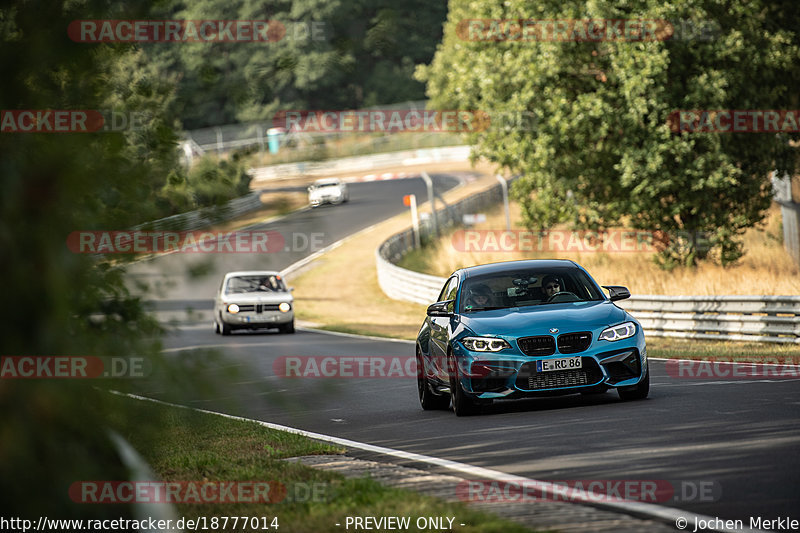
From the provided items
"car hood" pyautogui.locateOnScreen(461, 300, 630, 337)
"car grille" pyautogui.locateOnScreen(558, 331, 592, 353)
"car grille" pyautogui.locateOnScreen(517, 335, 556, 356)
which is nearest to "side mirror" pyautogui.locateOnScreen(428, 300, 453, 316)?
"car hood" pyautogui.locateOnScreen(461, 300, 630, 337)

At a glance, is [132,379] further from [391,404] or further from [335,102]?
[335,102]

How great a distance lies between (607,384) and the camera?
1189 cm

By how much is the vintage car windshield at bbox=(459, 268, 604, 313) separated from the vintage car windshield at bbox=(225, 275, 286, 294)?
56.3 ft

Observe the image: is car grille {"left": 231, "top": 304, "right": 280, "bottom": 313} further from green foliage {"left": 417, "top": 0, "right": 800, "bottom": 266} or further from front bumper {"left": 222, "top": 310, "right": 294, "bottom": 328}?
green foliage {"left": 417, "top": 0, "right": 800, "bottom": 266}

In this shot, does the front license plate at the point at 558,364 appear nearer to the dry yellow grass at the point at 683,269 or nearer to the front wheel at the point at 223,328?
the dry yellow grass at the point at 683,269

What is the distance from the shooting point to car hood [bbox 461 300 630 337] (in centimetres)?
1194

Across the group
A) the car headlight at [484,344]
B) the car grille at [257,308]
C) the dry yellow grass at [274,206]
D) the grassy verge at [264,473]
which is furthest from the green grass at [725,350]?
the dry yellow grass at [274,206]

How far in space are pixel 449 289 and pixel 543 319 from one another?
2.50 metres

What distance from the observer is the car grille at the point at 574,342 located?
11836 millimetres

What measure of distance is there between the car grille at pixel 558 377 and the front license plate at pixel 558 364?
0.04 meters

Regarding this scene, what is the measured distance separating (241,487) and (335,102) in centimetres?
9254

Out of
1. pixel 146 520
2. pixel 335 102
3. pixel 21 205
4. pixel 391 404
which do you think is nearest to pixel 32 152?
pixel 21 205

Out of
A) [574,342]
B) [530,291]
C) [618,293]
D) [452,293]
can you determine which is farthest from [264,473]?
[618,293]

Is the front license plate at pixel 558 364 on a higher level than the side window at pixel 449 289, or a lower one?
lower
